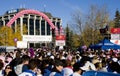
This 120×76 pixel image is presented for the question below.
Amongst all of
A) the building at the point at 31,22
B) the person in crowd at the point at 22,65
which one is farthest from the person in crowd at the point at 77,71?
the building at the point at 31,22

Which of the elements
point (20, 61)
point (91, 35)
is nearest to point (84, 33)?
point (91, 35)

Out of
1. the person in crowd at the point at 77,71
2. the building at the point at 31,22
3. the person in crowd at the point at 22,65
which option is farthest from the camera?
the building at the point at 31,22

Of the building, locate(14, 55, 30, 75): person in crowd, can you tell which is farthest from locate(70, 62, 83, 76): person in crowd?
the building

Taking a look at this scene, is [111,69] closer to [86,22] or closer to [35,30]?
[86,22]

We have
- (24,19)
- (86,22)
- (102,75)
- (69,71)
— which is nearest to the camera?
(102,75)

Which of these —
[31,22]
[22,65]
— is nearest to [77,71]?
[22,65]

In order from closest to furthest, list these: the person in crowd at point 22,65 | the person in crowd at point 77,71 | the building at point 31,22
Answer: the person in crowd at point 77,71 < the person in crowd at point 22,65 < the building at point 31,22

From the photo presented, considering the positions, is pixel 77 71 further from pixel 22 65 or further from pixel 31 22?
pixel 31 22

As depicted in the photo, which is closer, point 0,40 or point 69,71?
point 69,71

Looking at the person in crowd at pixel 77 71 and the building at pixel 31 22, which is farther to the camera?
the building at pixel 31 22

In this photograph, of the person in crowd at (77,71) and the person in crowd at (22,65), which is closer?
the person in crowd at (77,71)

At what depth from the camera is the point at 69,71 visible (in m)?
9.97

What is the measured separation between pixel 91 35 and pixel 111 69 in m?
69.6

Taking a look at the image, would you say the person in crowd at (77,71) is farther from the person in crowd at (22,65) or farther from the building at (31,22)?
the building at (31,22)
